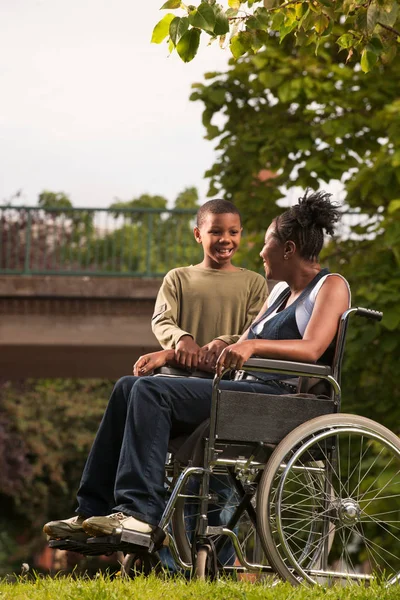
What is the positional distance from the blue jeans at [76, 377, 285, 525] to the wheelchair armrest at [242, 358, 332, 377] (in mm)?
203

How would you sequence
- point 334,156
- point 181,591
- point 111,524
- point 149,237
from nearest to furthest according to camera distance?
point 181,591 → point 111,524 → point 334,156 → point 149,237

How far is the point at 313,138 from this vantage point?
37.0 ft

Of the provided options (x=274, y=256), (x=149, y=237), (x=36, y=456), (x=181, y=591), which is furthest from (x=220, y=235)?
(x=36, y=456)

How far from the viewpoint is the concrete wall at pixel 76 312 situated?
17.9 metres

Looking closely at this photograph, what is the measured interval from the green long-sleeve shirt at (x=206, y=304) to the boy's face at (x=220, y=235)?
0.09 meters

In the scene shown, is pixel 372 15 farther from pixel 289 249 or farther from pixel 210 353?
pixel 210 353

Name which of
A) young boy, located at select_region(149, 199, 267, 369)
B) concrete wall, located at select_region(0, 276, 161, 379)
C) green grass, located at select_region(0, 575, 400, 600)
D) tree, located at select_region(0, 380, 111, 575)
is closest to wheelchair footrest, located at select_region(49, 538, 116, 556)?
green grass, located at select_region(0, 575, 400, 600)

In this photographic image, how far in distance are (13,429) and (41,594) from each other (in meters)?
25.5

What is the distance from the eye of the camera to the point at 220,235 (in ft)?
16.5

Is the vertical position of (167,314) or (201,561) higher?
(167,314)

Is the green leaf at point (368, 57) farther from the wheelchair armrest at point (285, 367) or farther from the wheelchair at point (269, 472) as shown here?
the wheelchair armrest at point (285, 367)

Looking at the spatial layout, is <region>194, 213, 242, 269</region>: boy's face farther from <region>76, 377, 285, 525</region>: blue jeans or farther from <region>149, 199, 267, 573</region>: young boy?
<region>76, 377, 285, 525</region>: blue jeans

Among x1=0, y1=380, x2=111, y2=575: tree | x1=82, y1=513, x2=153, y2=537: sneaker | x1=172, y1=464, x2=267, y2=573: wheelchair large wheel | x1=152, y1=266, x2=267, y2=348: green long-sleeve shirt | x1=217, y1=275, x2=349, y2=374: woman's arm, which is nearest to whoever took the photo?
x1=82, y1=513, x2=153, y2=537: sneaker

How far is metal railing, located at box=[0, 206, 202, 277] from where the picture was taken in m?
18.2
